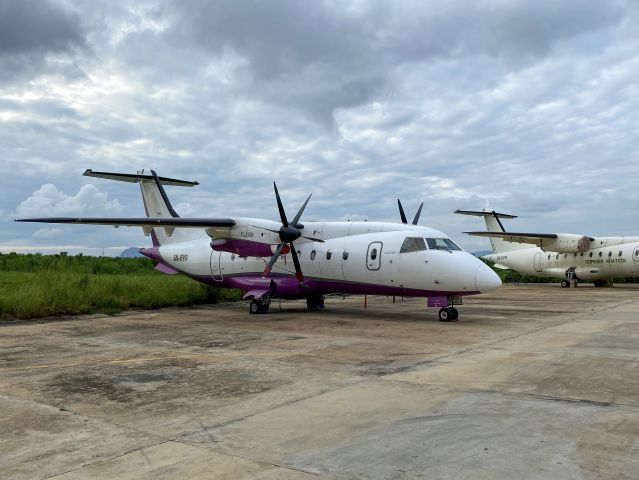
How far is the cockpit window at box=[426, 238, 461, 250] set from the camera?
14.9 m

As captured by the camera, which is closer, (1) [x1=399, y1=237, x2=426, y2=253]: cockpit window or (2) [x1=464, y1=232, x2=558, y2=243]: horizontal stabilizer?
(1) [x1=399, y1=237, x2=426, y2=253]: cockpit window

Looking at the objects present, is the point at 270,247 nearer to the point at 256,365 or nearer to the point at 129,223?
the point at 129,223

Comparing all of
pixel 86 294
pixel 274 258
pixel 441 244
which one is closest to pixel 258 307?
pixel 274 258

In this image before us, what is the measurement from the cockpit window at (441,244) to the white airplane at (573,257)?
21860mm

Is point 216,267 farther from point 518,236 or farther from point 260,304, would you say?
point 518,236

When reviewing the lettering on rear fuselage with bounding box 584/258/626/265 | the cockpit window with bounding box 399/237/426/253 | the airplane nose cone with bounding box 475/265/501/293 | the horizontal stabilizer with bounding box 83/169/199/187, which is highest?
the horizontal stabilizer with bounding box 83/169/199/187

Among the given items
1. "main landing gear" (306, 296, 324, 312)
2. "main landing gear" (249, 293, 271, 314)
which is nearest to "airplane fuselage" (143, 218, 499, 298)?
"main landing gear" (249, 293, 271, 314)

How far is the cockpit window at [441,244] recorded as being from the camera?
1486 cm

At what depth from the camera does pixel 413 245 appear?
1503cm

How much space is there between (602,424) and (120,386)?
5527 millimetres

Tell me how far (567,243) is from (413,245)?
24127 mm

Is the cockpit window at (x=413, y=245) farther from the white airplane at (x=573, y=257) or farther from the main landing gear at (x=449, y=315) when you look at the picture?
the white airplane at (x=573, y=257)

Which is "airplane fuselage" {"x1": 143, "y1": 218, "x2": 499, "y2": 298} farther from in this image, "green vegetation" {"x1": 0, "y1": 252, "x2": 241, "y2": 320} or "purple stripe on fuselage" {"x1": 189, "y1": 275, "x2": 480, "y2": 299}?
"green vegetation" {"x1": 0, "y1": 252, "x2": 241, "y2": 320}

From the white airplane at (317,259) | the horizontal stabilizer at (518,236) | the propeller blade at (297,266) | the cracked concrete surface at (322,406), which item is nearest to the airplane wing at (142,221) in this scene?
the white airplane at (317,259)
